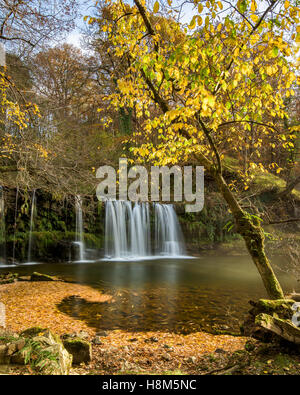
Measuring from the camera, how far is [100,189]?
1612cm

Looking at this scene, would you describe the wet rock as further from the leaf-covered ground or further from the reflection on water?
the reflection on water

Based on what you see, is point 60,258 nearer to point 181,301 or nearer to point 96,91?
point 181,301

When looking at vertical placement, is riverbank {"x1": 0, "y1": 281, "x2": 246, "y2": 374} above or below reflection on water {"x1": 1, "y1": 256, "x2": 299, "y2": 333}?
above

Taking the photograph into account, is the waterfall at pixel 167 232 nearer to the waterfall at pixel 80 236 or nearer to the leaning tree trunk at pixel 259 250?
the waterfall at pixel 80 236

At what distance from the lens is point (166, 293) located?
7715mm

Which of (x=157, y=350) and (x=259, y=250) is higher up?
(x=259, y=250)

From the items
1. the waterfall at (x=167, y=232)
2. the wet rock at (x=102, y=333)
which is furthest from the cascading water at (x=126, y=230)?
the wet rock at (x=102, y=333)

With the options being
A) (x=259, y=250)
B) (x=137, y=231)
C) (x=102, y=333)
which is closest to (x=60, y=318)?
(x=102, y=333)

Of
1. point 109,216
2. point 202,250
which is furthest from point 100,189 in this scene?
point 202,250

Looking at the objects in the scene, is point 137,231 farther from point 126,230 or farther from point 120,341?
point 120,341

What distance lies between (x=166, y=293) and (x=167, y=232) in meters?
8.95

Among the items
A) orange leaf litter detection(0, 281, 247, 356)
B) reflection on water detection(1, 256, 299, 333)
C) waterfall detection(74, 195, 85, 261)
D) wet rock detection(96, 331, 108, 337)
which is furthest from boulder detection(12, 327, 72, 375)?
waterfall detection(74, 195, 85, 261)

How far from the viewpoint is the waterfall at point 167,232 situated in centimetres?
1625

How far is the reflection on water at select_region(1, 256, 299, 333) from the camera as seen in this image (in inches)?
220
